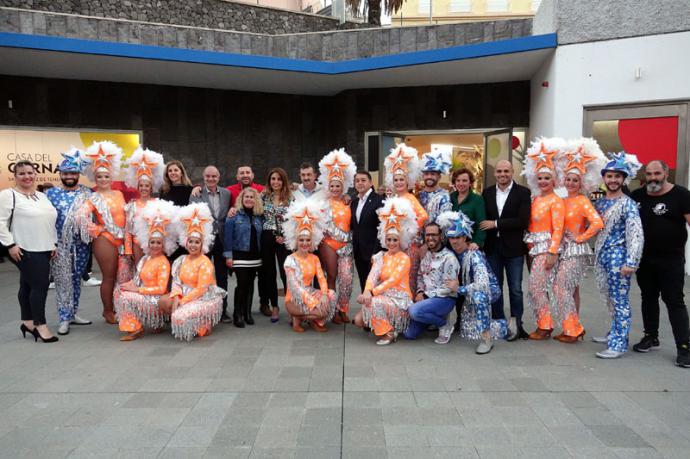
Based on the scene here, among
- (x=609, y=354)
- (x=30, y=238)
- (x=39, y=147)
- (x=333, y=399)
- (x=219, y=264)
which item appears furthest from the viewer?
(x=39, y=147)

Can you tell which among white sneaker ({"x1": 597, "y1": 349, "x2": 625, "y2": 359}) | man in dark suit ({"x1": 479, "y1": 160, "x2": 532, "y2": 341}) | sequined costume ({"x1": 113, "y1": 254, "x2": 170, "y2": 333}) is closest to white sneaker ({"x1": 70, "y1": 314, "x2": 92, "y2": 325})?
sequined costume ({"x1": 113, "y1": 254, "x2": 170, "y2": 333})

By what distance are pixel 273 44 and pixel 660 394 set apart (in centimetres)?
1052

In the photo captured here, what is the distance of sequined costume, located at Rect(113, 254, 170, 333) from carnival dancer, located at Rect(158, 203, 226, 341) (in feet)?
0.34

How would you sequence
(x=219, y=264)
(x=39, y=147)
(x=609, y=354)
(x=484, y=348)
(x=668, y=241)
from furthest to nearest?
(x=39, y=147)
(x=219, y=264)
(x=484, y=348)
(x=609, y=354)
(x=668, y=241)

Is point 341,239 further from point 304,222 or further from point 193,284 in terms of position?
point 193,284

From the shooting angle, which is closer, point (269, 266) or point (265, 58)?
point (269, 266)

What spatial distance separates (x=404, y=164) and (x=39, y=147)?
9347mm

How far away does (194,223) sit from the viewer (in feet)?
16.4

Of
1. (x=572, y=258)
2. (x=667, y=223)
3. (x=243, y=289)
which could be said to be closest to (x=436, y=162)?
(x=572, y=258)

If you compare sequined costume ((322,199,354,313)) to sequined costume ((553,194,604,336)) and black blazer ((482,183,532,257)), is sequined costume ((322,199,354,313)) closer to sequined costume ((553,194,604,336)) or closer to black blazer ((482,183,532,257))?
black blazer ((482,183,532,257))

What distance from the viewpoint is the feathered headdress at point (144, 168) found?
550 centimetres

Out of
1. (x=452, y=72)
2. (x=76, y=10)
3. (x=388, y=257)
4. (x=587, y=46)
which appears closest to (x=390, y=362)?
(x=388, y=257)

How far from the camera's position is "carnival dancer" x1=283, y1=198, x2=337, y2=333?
5.10 m

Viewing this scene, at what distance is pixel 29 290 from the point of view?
4.98 m
